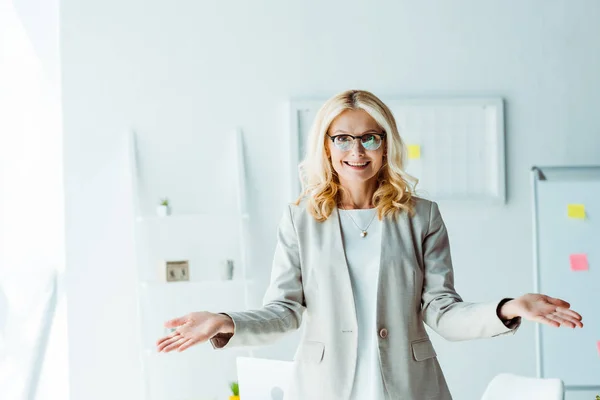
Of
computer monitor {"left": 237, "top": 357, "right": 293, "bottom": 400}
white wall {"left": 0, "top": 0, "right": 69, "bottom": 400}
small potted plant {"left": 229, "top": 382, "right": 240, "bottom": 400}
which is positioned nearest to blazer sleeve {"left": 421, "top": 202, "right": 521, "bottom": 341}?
computer monitor {"left": 237, "top": 357, "right": 293, "bottom": 400}

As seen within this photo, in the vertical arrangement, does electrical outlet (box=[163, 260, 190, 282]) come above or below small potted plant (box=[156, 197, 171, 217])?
below

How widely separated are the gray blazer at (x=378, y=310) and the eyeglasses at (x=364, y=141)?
0.57 ft

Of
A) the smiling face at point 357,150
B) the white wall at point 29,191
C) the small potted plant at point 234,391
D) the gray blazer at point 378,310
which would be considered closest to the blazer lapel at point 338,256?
the gray blazer at point 378,310

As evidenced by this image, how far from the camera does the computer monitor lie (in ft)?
8.65

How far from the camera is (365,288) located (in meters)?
1.90

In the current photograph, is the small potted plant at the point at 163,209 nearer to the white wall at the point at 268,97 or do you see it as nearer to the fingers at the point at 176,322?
the white wall at the point at 268,97

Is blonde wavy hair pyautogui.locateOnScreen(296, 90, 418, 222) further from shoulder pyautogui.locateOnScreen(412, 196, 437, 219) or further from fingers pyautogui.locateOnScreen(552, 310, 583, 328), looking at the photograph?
fingers pyautogui.locateOnScreen(552, 310, 583, 328)

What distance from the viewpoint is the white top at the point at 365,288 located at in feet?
6.03

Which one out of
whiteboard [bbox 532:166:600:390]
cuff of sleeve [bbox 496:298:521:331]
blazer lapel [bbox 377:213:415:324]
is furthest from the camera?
whiteboard [bbox 532:166:600:390]

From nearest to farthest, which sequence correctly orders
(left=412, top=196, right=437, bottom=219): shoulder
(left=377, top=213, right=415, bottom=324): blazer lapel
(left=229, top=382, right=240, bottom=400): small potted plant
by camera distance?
1. (left=377, top=213, right=415, bottom=324): blazer lapel
2. (left=412, top=196, right=437, bottom=219): shoulder
3. (left=229, top=382, right=240, bottom=400): small potted plant

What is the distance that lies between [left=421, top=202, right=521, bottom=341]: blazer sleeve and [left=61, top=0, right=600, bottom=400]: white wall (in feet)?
6.65

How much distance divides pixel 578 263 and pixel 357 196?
2155 millimetres

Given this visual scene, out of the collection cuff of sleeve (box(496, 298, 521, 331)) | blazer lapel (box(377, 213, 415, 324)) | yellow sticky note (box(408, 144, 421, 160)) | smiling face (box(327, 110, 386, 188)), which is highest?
yellow sticky note (box(408, 144, 421, 160))

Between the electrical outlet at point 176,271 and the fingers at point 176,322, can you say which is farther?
the electrical outlet at point 176,271
